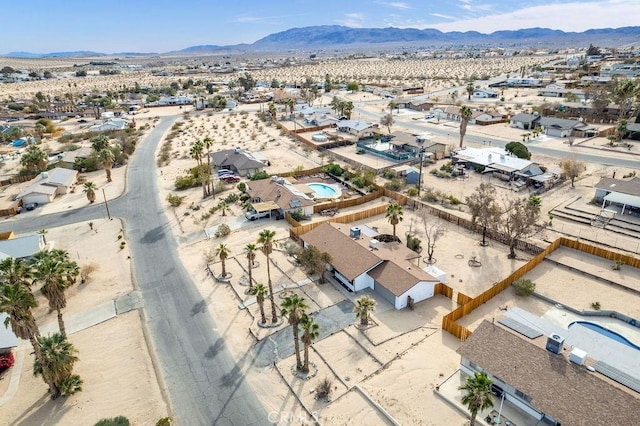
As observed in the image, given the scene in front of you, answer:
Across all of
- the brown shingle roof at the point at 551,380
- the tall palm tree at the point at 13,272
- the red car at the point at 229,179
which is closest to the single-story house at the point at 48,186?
the red car at the point at 229,179

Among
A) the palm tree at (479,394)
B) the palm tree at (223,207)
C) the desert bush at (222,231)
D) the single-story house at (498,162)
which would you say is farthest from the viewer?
the single-story house at (498,162)

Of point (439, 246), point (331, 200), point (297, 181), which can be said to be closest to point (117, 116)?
point (297, 181)

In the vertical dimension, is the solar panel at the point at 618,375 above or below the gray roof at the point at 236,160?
below

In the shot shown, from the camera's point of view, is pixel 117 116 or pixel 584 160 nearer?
pixel 584 160

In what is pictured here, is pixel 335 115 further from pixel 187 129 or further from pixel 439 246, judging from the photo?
pixel 439 246

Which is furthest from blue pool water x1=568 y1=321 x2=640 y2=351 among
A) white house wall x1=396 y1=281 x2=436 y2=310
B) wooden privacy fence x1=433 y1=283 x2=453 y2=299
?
white house wall x1=396 y1=281 x2=436 y2=310

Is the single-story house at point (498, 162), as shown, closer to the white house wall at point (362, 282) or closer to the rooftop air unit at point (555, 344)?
the white house wall at point (362, 282)

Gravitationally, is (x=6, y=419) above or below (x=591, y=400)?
below

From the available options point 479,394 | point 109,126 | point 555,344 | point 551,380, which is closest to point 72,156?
point 109,126
